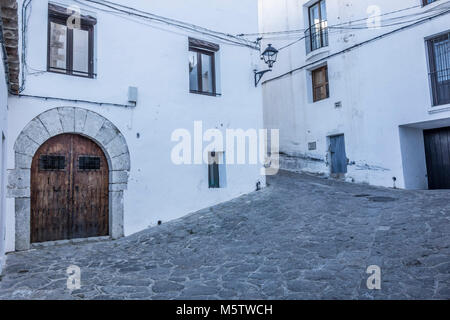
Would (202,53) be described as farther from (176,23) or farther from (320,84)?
(320,84)

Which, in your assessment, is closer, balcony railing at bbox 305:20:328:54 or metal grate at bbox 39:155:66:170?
metal grate at bbox 39:155:66:170

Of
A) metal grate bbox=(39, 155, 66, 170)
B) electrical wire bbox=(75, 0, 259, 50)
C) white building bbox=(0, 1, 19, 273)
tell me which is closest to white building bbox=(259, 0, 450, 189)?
electrical wire bbox=(75, 0, 259, 50)

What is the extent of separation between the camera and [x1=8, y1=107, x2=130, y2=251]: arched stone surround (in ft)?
17.5

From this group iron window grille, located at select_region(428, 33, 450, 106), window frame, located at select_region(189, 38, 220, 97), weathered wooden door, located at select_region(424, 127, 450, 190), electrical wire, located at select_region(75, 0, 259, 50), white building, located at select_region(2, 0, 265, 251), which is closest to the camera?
white building, located at select_region(2, 0, 265, 251)

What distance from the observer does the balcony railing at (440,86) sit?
8227 mm

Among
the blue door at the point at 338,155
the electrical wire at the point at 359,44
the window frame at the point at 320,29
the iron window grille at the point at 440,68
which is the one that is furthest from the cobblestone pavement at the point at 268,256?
the window frame at the point at 320,29

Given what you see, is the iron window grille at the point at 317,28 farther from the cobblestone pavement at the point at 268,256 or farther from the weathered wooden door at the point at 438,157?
the cobblestone pavement at the point at 268,256

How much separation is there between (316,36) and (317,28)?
0.83ft

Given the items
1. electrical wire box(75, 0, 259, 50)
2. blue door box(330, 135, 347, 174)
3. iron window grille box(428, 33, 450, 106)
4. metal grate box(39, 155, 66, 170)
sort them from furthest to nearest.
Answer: blue door box(330, 135, 347, 174)
iron window grille box(428, 33, 450, 106)
electrical wire box(75, 0, 259, 50)
metal grate box(39, 155, 66, 170)

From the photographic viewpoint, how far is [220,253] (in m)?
4.96

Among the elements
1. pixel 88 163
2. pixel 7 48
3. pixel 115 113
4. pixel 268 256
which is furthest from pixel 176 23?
pixel 268 256

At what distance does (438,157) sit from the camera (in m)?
9.31

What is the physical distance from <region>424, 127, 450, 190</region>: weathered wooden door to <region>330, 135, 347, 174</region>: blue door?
224cm

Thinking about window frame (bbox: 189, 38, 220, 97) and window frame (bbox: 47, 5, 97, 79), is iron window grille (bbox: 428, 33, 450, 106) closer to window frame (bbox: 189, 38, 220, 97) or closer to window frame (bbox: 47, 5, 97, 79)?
window frame (bbox: 189, 38, 220, 97)
